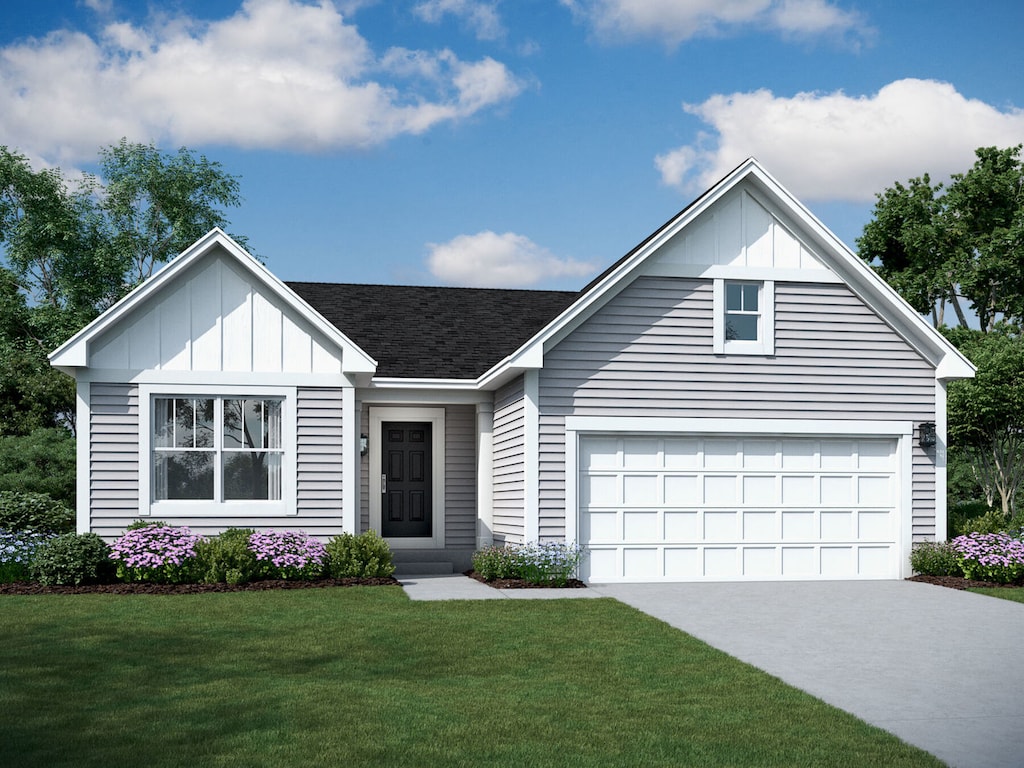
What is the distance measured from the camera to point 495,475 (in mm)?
18750

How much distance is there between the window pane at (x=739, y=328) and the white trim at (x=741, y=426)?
1320 millimetres

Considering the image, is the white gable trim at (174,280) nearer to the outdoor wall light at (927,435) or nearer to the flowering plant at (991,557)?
the outdoor wall light at (927,435)

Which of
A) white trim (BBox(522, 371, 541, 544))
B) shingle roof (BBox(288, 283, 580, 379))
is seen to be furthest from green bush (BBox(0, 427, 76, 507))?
white trim (BBox(522, 371, 541, 544))

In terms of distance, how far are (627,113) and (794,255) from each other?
4393mm

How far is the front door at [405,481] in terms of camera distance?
→ 19.6 metres

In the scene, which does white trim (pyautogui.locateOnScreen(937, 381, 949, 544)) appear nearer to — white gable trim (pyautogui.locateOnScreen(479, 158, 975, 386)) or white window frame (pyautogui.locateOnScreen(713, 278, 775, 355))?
white gable trim (pyautogui.locateOnScreen(479, 158, 975, 386))

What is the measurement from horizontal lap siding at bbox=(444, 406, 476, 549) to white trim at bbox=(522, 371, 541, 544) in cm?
312

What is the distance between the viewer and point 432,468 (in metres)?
19.7

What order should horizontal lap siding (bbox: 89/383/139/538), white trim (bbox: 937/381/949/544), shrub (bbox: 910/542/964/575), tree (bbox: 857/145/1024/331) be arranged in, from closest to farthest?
horizontal lap siding (bbox: 89/383/139/538) < shrub (bbox: 910/542/964/575) < white trim (bbox: 937/381/949/544) < tree (bbox: 857/145/1024/331)

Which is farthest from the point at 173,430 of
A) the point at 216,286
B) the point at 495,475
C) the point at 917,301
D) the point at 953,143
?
the point at 953,143

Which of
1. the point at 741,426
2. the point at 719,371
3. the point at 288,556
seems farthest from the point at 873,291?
the point at 288,556

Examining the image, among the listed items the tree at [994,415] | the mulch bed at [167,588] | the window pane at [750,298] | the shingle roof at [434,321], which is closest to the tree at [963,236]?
the tree at [994,415]

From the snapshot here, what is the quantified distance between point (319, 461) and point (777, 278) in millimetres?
7640

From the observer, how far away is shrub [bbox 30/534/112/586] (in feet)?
50.1
